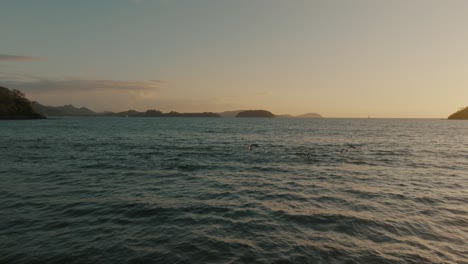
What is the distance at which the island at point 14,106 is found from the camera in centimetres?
14644

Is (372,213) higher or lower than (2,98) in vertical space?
lower

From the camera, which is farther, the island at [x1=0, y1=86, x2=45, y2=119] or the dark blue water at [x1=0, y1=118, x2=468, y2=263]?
the island at [x1=0, y1=86, x2=45, y2=119]

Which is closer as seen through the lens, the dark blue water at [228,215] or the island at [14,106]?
the dark blue water at [228,215]

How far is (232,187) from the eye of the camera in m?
21.8

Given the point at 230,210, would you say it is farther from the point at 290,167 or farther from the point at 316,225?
the point at 290,167

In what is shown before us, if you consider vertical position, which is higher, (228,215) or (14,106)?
(14,106)

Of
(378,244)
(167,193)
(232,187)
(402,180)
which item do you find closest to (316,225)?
(378,244)

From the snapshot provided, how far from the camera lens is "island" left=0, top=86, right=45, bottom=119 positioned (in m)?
146

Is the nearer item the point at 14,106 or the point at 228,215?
the point at 228,215

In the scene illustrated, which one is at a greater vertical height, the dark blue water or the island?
the island

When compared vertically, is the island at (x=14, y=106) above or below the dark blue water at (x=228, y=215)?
above

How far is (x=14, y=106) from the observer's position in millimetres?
153500

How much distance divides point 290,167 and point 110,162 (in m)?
21.2

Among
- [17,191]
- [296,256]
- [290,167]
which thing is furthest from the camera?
[290,167]
